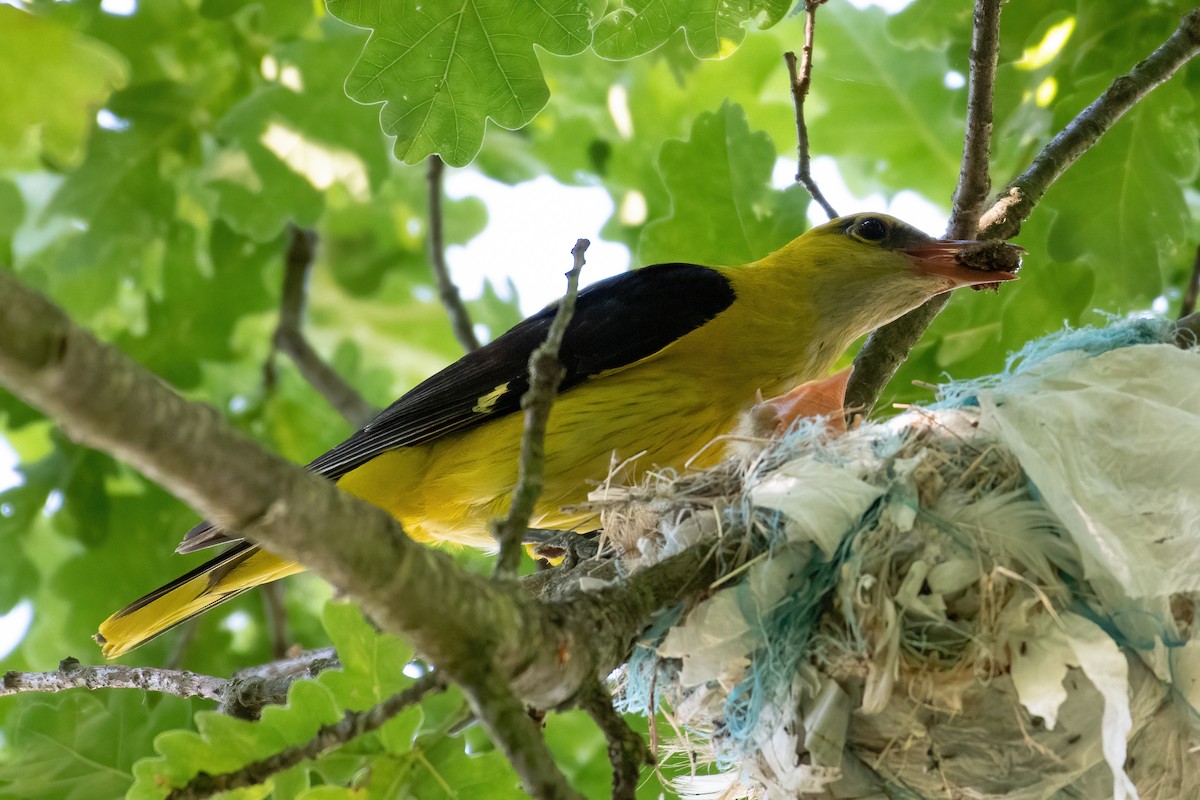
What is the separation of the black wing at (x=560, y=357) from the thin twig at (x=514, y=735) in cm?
179

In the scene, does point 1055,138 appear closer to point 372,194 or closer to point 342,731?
point 342,731

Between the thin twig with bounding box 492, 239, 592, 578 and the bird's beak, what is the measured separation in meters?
1.72

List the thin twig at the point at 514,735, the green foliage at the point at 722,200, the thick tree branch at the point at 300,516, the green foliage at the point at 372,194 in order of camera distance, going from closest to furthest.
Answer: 1. the thick tree branch at the point at 300,516
2. the thin twig at the point at 514,735
3. the green foliage at the point at 372,194
4. the green foliage at the point at 722,200

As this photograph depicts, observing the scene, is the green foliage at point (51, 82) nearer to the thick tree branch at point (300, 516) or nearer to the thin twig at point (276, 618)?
the thin twig at point (276, 618)

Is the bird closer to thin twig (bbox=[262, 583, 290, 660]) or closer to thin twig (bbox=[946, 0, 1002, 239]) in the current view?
thin twig (bbox=[946, 0, 1002, 239])

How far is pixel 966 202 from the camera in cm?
335

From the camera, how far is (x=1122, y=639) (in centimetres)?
214

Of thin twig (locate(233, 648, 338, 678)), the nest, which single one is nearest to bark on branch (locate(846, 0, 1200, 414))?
the nest

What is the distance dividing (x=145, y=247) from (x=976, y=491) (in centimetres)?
410

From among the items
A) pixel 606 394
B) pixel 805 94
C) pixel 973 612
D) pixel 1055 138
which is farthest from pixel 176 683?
pixel 1055 138

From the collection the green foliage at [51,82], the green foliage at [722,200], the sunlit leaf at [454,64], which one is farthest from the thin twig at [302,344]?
the sunlit leaf at [454,64]

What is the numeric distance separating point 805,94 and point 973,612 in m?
1.70

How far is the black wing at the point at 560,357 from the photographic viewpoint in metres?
3.38

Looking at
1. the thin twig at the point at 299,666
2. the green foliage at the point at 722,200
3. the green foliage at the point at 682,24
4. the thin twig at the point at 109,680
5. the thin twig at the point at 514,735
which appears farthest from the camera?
the green foliage at the point at 722,200
